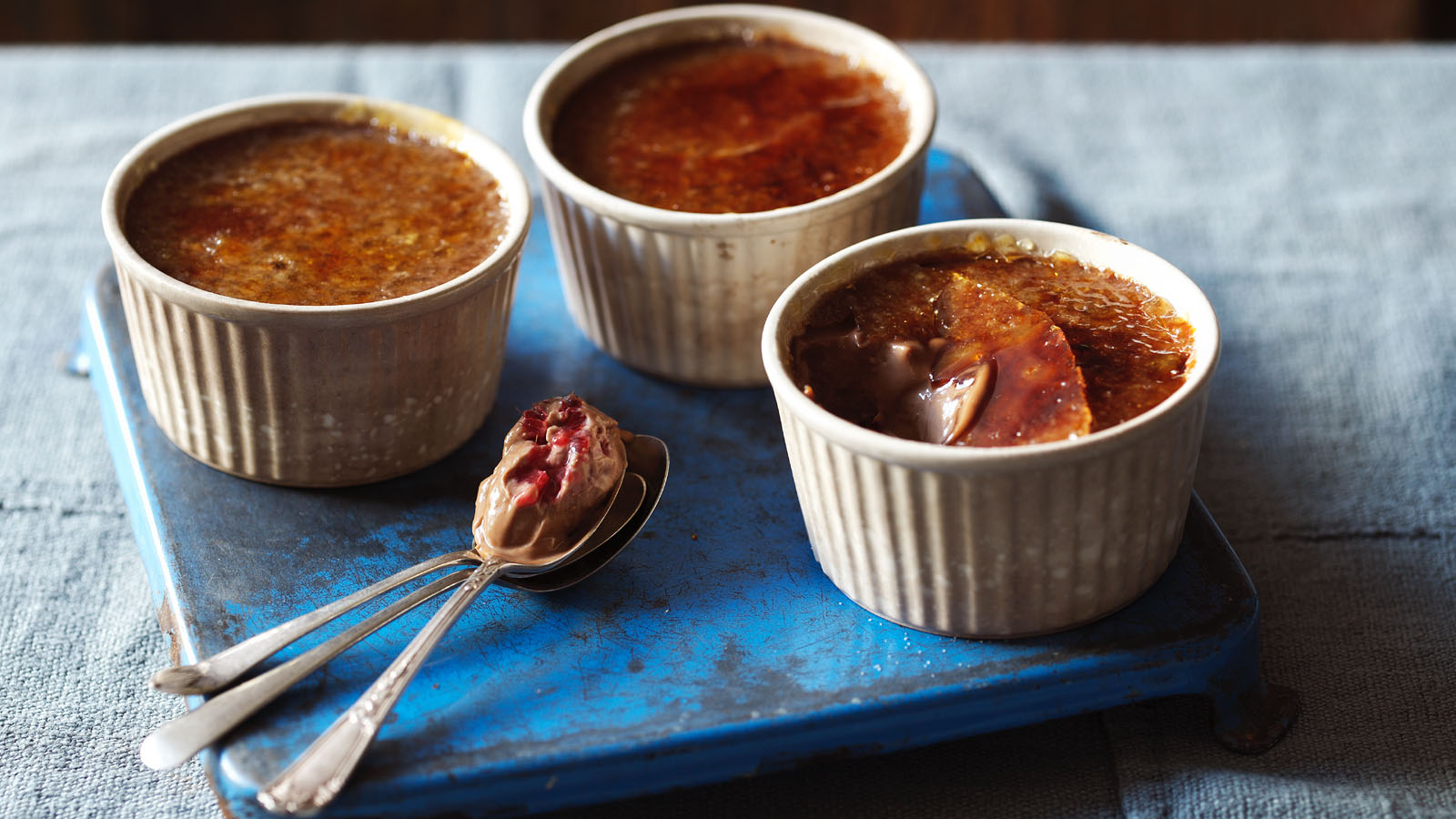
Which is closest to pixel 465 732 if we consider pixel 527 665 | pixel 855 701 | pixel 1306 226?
pixel 527 665

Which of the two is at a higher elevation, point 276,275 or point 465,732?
point 276,275

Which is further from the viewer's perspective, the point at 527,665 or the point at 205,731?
the point at 527,665

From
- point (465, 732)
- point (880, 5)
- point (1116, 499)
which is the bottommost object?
point (880, 5)

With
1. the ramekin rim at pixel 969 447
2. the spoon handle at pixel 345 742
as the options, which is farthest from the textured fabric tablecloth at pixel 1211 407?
the ramekin rim at pixel 969 447

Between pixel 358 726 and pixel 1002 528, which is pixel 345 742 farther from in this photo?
pixel 1002 528

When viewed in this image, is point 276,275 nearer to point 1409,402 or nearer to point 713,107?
point 713,107

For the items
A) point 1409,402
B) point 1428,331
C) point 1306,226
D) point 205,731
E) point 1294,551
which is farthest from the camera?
point 1306,226

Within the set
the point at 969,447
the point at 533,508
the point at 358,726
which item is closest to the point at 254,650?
the point at 358,726

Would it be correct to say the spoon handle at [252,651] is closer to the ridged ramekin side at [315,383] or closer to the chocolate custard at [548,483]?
the chocolate custard at [548,483]
